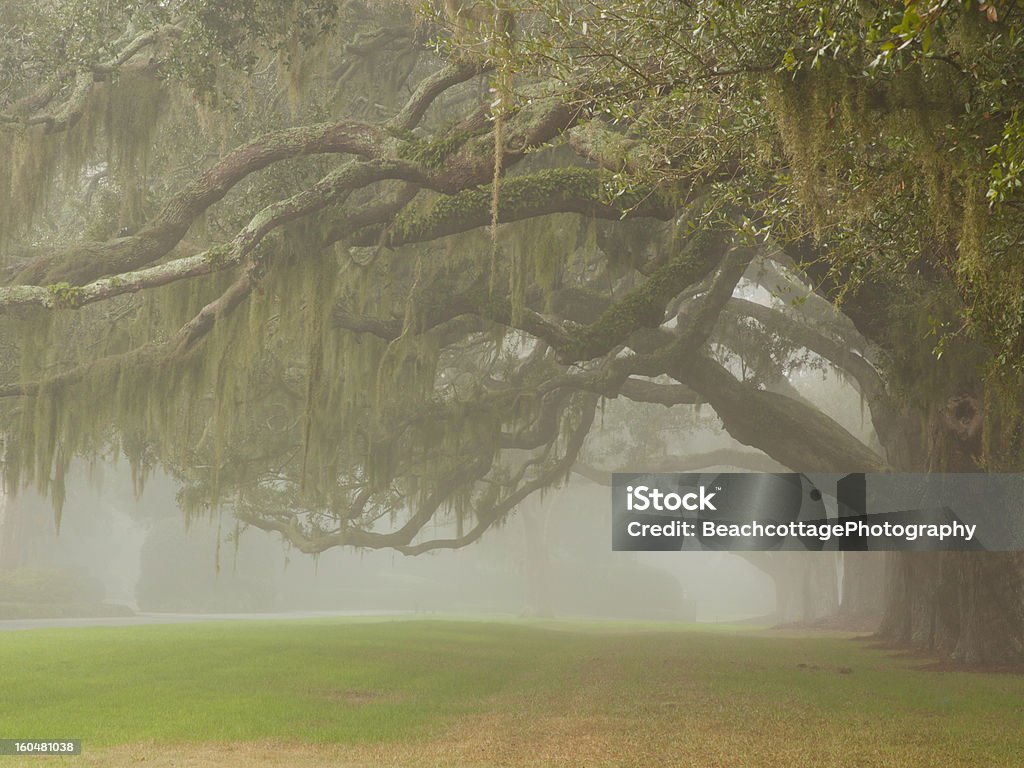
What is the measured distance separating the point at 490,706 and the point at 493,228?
565 centimetres

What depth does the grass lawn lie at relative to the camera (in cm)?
749

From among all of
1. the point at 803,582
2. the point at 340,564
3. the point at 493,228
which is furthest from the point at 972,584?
the point at 340,564

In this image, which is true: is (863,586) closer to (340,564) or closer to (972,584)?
(972,584)

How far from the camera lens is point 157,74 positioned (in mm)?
12695

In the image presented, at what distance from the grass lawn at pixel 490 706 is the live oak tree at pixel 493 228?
3037 mm

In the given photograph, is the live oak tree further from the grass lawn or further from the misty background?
the misty background

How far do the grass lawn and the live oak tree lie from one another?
3.04 m

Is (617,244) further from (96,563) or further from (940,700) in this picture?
(96,563)

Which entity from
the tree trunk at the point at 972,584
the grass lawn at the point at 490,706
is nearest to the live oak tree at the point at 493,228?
the tree trunk at the point at 972,584

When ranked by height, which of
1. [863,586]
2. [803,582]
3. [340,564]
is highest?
[863,586]

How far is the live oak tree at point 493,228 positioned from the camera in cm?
643

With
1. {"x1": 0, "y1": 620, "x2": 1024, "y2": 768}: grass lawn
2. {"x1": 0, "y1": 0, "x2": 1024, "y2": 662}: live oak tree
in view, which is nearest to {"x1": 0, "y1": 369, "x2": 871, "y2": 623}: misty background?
{"x1": 0, "y1": 0, "x2": 1024, "y2": 662}: live oak tree

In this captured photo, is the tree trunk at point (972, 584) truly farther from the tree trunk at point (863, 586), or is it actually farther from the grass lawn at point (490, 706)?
the tree trunk at point (863, 586)

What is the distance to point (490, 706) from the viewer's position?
10398 millimetres
